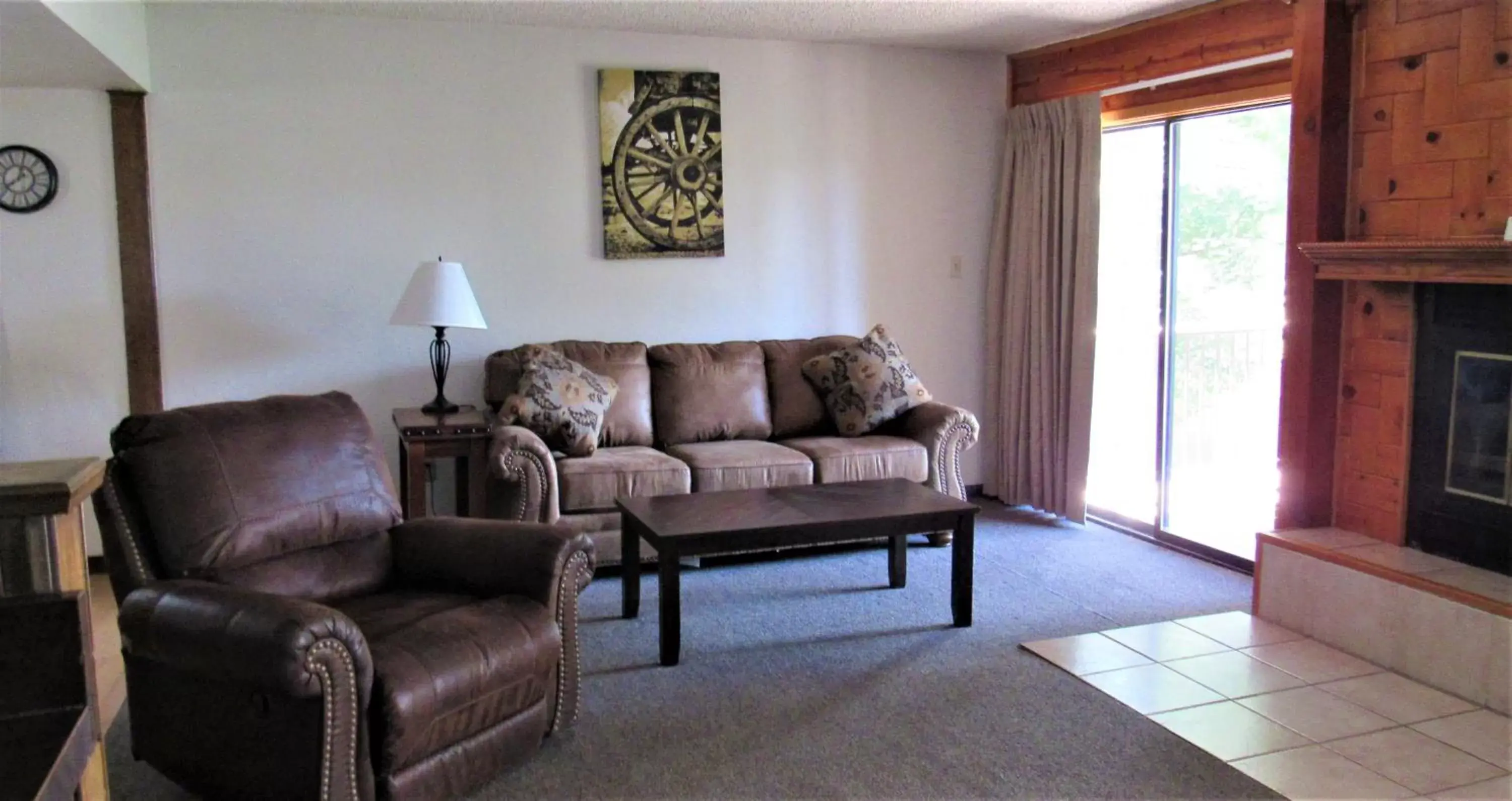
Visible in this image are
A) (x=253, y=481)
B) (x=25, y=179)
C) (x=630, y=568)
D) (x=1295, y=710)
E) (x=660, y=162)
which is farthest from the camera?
(x=660, y=162)

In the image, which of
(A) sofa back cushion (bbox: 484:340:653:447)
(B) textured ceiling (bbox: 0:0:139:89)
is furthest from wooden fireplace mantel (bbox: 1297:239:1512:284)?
(B) textured ceiling (bbox: 0:0:139:89)

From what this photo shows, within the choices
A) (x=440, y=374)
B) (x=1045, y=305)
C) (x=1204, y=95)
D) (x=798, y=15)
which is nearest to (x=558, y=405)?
(x=440, y=374)

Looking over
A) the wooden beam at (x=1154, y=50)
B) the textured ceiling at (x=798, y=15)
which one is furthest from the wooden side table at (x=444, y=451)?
the wooden beam at (x=1154, y=50)

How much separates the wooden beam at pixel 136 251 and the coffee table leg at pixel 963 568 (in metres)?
3.22

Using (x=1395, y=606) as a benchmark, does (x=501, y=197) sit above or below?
above

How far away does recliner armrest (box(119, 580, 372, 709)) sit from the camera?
210 centimetres

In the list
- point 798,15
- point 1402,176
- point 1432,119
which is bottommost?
point 1402,176

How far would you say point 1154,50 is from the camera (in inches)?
183

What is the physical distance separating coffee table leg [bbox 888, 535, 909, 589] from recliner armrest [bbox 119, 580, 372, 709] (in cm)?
226

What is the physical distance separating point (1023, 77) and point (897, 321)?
4.62 ft

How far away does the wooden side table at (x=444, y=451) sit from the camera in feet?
13.3

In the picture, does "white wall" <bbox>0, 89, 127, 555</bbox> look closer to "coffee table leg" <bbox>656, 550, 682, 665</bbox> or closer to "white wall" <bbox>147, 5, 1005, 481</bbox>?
"white wall" <bbox>147, 5, 1005, 481</bbox>

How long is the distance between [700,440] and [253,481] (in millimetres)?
2305

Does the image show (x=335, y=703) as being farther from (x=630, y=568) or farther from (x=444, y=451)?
(x=444, y=451)
